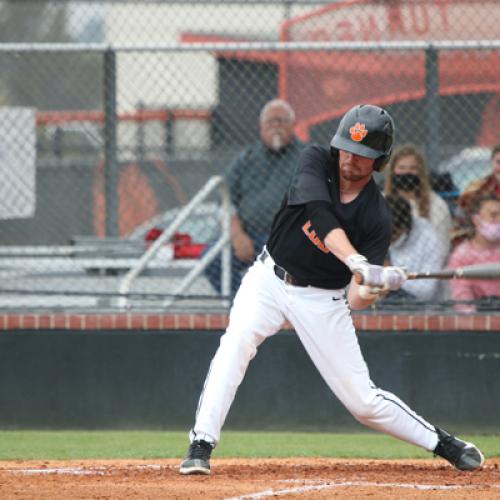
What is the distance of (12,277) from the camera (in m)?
8.73

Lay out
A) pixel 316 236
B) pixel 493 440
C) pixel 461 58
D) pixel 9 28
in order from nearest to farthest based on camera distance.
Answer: pixel 316 236
pixel 493 440
pixel 461 58
pixel 9 28

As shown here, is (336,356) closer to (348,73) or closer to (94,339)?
(94,339)

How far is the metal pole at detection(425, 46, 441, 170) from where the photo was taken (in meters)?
8.42

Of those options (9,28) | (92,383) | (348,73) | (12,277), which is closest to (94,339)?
(92,383)

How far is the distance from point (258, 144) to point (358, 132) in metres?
2.88

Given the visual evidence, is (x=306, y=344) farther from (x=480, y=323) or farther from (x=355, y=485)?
(x=480, y=323)

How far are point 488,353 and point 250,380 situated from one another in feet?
5.23

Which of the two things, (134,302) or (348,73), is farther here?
(348,73)

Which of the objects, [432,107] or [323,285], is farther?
[432,107]

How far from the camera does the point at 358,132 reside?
566cm

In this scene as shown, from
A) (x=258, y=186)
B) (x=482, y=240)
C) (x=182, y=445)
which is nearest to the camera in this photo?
(x=182, y=445)

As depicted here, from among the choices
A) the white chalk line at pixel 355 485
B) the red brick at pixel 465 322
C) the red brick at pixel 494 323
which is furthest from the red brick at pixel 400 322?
the white chalk line at pixel 355 485

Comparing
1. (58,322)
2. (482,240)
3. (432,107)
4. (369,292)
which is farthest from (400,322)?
(369,292)

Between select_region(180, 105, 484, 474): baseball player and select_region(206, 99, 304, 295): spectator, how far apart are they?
94.7 inches
